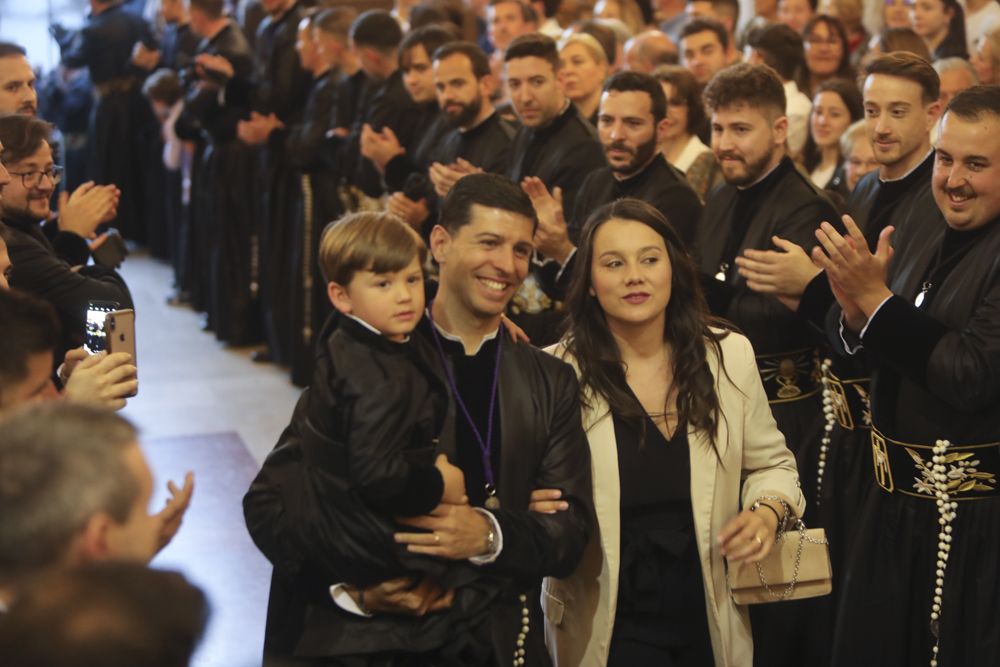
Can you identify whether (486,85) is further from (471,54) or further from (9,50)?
(9,50)

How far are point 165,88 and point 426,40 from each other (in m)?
3.56

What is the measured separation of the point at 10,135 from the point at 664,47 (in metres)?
4.14

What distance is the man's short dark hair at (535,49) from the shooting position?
586 centimetres

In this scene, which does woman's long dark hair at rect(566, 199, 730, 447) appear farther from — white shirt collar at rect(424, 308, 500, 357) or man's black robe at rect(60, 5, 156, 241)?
man's black robe at rect(60, 5, 156, 241)

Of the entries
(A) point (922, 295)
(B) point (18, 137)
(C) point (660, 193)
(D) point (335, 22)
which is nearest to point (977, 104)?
(A) point (922, 295)

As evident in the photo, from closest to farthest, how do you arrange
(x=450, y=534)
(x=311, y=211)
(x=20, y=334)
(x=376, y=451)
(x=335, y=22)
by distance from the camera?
(x=20, y=334) → (x=376, y=451) → (x=450, y=534) → (x=335, y=22) → (x=311, y=211)

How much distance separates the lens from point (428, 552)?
2.78 m

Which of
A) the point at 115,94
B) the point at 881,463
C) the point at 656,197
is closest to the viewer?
the point at 881,463

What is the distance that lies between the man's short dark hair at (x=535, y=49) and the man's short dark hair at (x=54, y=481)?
417 cm

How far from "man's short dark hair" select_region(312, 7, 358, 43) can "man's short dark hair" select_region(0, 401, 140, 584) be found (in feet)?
19.6

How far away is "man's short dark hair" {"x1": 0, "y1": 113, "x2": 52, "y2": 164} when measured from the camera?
4.07 metres

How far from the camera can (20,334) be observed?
2.53 m

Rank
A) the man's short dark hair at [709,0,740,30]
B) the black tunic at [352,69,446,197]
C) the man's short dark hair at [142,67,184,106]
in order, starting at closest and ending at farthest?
the black tunic at [352,69,446,197], the man's short dark hair at [709,0,740,30], the man's short dark hair at [142,67,184,106]

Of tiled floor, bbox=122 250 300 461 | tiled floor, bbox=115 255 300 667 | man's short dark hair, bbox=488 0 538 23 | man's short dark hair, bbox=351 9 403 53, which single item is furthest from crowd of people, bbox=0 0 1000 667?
man's short dark hair, bbox=488 0 538 23
